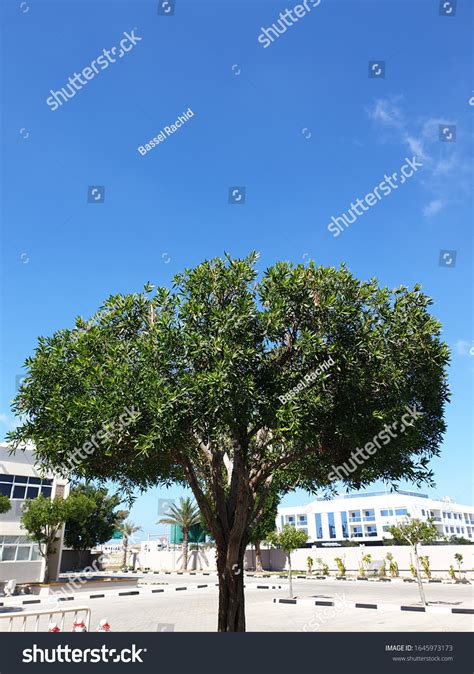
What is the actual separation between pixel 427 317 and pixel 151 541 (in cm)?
6600

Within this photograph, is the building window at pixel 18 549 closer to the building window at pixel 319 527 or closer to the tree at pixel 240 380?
the tree at pixel 240 380

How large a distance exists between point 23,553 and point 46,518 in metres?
4.21

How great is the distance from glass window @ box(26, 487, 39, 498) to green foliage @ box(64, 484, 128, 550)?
27.2ft

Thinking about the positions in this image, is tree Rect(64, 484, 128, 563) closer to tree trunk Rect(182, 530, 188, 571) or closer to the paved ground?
tree trunk Rect(182, 530, 188, 571)

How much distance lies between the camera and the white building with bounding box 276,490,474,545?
259 feet

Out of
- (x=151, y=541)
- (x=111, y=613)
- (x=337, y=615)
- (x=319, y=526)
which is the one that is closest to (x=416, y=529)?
(x=337, y=615)

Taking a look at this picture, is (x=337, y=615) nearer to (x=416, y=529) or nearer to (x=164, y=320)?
(x=416, y=529)

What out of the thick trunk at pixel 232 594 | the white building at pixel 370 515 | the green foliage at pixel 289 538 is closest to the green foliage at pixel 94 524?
the green foliage at pixel 289 538

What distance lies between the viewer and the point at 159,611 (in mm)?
22141

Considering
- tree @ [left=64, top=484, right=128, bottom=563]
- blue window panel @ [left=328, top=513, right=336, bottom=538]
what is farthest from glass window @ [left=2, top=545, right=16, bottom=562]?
blue window panel @ [left=328, top=513, right=336, bottom=538]

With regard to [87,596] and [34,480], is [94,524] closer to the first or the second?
[34,480]

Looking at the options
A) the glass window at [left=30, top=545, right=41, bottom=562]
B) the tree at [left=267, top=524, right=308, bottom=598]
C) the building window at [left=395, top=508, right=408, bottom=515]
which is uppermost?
the building window at [left=395, top=508, right=408, bottom=515]

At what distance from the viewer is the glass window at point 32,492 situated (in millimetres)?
34287

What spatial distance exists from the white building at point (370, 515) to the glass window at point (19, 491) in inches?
2107
